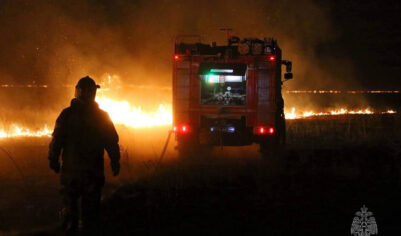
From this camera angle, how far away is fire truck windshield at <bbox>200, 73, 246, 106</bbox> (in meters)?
14.1

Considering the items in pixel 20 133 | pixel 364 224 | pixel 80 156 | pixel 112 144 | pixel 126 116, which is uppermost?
pixel 126 116

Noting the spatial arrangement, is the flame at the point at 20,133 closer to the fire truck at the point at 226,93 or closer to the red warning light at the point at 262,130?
the fire truck at the point at 226,93

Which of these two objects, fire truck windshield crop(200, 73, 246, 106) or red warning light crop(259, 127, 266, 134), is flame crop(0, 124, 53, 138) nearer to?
fire truck windshield crop(200, 73, 246, 106)

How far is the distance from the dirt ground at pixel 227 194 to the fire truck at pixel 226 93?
2.35 feet

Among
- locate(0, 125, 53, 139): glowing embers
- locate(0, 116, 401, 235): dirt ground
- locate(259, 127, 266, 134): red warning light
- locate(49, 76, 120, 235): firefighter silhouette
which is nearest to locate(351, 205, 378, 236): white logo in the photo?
locate(0, 116, 401, 235): dirt ground

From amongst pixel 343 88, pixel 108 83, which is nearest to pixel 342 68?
Result: pixel 343 88

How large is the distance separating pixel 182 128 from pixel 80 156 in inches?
332

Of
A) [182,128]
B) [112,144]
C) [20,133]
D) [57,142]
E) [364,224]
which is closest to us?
[57,142]

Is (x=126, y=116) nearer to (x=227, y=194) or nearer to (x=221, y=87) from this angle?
(x=221, y=87)

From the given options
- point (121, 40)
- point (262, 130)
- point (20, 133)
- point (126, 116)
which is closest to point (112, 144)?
point (262, 130)

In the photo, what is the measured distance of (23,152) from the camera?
15.7m

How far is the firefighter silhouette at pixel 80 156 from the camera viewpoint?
19.5 feet

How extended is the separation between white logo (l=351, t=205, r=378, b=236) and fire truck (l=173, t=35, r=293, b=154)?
656 cm

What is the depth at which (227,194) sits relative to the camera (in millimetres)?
9055
